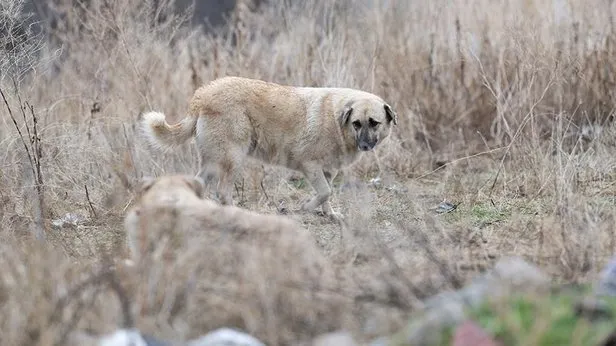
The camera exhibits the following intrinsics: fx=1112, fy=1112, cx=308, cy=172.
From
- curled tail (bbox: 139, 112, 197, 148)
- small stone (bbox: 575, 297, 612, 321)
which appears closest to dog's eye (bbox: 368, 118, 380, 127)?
curled tail (bbox: 139, 112, 197, 148)

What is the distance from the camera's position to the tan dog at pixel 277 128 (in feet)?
28.4

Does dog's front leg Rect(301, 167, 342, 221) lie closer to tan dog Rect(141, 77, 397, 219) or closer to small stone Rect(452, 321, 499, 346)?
tan dog Rect(141, 77, 397, 219)

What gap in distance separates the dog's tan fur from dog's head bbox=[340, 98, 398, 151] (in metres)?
3.10

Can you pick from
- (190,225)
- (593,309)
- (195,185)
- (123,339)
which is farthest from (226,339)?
(195,185)

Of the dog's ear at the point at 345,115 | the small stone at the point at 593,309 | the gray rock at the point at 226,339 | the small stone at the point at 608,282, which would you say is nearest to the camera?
the small stone at the point at 593,309

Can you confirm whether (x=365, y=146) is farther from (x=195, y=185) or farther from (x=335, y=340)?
(x=335, y=340)

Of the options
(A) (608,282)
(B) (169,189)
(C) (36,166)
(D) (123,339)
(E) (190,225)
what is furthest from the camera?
(C) (36,166)

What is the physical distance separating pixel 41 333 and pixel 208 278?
853mm

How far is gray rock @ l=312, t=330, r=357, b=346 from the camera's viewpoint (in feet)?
14.5

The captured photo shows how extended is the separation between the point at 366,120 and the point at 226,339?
14.3 feet

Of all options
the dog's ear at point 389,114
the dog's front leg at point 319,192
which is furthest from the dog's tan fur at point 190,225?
the dog's ear at point 389,114

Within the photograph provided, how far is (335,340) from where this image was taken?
4449mm

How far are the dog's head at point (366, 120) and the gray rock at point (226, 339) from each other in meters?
4.14

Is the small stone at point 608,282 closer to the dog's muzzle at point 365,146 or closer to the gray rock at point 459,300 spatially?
the gray rock at point 459,300
